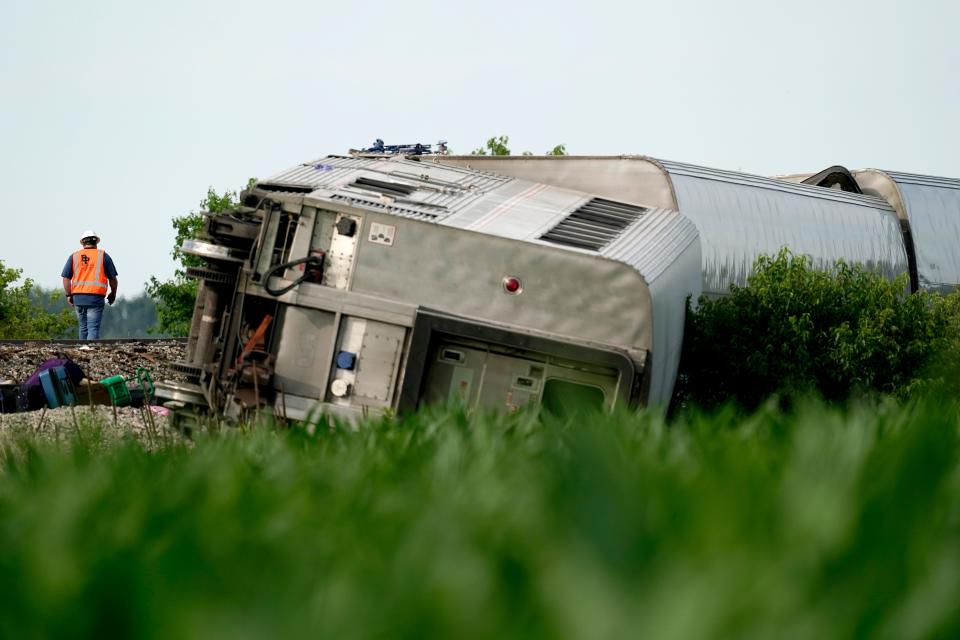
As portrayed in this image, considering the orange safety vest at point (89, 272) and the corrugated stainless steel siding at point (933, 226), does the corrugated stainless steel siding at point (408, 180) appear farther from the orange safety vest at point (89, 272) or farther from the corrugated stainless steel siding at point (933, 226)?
the corrugated stainless steel siding at point (933, 226)

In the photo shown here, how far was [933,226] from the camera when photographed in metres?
25.1

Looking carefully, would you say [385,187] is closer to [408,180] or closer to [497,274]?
[408,180]

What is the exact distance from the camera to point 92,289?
23438 mm

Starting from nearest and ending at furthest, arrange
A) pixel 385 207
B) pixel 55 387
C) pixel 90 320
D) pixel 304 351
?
pixel 304 351 → pixel 385 207 → pixel 55 387 → pixel 90 320

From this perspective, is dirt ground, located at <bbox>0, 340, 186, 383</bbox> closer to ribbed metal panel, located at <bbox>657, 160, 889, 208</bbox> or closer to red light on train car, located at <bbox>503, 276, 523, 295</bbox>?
ribbed metal panel, located at <bbox>657, 160, 889, 208</bbox>

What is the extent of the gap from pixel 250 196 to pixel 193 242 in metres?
0.79

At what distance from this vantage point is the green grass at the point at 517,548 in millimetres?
1409

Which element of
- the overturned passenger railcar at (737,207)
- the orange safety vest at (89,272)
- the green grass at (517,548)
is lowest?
the orange safety vest at (89,272)

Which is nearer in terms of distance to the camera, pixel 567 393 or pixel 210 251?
pixel 567 393

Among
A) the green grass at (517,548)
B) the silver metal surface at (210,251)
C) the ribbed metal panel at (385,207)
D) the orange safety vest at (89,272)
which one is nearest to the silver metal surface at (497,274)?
the ribbed metal panel at (385,207)

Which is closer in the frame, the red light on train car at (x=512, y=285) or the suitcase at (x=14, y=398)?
the red light on train car at (x=512, y=285)

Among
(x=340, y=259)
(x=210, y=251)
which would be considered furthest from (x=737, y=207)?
(x=210, y=251)

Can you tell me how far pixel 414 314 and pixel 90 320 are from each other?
13479 mm

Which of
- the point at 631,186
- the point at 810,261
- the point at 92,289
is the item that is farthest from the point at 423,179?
the point at 92,289
